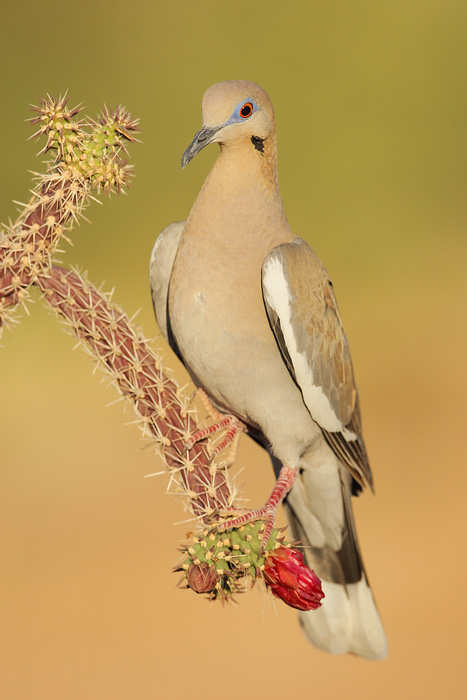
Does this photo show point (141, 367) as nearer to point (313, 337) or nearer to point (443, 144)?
point (313, 337)

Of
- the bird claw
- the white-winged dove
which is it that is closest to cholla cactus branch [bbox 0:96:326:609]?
the white-winged dove

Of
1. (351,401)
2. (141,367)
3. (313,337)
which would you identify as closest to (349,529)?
(351,401)

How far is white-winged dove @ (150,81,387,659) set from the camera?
2129 millimetres

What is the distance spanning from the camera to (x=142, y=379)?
1919 millimetres

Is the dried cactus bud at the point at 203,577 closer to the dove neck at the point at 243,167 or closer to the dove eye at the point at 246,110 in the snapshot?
the dove neck at the point at 243,167

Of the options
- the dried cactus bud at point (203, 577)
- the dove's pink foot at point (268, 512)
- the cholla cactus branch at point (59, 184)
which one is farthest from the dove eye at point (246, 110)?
the dried cactus bud at point (203, 577)

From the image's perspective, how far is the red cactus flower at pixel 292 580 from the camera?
1.58 metres

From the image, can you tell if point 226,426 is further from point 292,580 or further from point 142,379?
point 292,580

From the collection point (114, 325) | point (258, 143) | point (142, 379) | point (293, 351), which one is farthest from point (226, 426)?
point (258, 143)

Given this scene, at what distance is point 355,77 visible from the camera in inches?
280

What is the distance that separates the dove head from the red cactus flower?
1.09 meters

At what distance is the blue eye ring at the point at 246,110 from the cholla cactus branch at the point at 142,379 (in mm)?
693

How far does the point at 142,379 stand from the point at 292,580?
0.68 meters

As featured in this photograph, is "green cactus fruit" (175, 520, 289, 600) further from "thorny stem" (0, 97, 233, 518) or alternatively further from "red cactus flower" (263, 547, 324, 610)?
"thorny stem" (0, 97, 233, 518)
